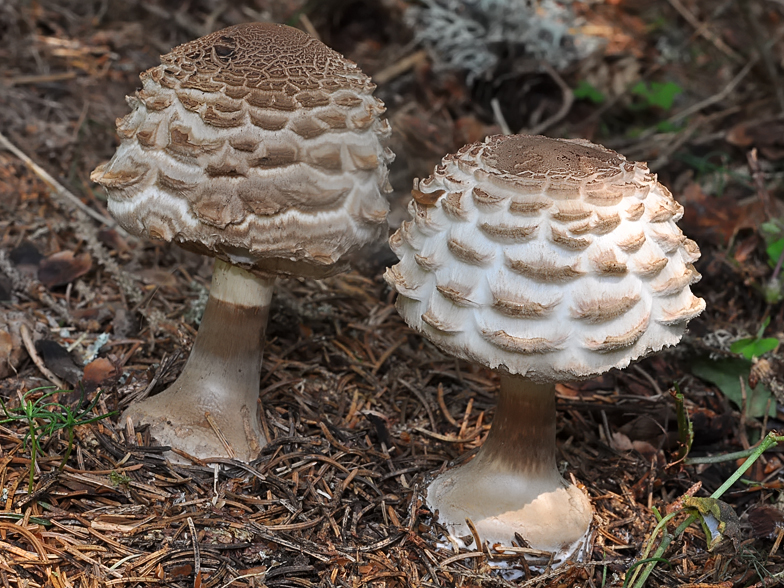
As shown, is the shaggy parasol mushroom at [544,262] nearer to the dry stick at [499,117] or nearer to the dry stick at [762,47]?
the dry stick at [499,117]

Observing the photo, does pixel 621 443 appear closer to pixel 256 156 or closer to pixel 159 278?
pixel 256 156

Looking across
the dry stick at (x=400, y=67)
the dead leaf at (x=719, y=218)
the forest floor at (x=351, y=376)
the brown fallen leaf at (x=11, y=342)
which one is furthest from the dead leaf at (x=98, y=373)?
the dry stick at (x=400, y=67)

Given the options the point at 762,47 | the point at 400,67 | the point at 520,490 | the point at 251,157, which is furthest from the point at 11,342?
the point at 762,47

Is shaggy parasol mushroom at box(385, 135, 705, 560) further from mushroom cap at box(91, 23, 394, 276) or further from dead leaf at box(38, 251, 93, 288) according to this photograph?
dead leaf at box(38, 251, 93, 288)

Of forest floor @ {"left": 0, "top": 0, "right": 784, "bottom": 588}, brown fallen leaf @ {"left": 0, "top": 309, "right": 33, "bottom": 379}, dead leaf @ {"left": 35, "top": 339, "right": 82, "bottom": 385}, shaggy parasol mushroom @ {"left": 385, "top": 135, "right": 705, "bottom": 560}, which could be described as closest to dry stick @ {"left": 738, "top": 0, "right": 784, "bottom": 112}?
forest floor @ {"left": 0, "top": 0, "right": 784, "bottom": 588}

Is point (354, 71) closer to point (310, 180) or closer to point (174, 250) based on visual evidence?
point (310, 180)
